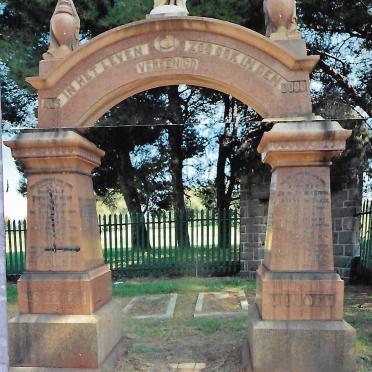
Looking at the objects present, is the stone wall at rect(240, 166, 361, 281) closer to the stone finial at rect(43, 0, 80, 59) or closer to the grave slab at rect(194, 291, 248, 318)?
the grave slab at rect(194, 291, 248, 318)

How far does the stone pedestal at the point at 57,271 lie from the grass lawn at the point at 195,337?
69cm

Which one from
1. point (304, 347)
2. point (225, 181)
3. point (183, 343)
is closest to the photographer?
point (304, 347)

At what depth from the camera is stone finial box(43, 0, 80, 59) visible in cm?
421

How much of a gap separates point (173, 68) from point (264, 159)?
132 centimetres

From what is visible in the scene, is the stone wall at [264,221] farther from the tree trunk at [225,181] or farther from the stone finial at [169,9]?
the stone finial at [169,9]

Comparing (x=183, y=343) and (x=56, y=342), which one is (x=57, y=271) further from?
(x=183, y=343)

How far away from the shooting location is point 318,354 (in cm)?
373

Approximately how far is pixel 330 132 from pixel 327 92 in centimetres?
442

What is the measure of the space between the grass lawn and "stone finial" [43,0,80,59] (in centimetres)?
340

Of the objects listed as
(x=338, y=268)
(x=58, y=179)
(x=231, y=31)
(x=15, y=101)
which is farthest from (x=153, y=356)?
(x=15, y=101)

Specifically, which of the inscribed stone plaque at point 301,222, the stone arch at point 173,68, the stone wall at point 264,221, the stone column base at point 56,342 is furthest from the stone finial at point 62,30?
the stone wall at point 264,221

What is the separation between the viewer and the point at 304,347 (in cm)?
375

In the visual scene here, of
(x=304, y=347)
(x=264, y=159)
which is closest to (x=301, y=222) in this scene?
(x=264, y=159)

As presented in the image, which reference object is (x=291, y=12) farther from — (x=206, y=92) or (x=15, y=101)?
(x=15, y=101)
